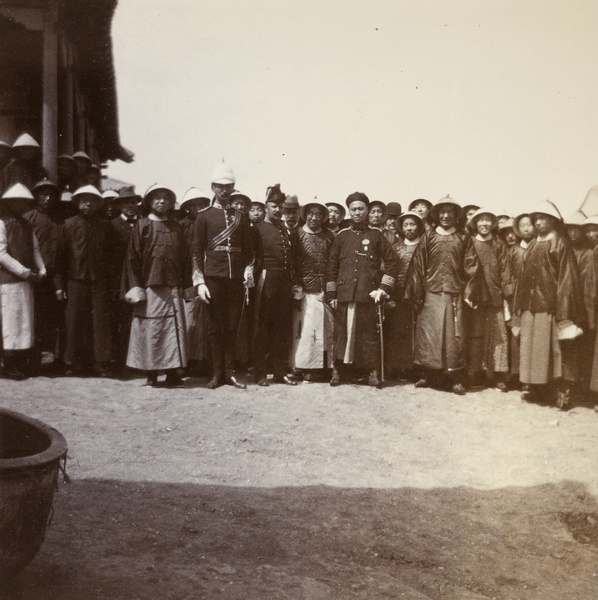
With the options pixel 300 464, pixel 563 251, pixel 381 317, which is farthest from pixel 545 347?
pixel 300 464

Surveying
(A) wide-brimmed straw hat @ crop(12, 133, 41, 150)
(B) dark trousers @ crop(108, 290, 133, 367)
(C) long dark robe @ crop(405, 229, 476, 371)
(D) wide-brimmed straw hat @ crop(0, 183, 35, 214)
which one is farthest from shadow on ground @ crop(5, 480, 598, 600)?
(A) wide-brimmed straw hat @ crop(12, 133, 41, 150)

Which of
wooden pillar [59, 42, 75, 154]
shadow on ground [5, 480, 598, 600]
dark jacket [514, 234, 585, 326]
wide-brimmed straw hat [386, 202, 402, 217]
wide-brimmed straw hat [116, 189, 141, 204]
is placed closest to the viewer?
shadow on ground [5, 480, 598, 600]

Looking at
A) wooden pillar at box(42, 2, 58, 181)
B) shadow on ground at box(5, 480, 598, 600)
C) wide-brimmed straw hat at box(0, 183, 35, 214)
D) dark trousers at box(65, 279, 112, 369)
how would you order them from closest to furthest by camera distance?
1. shadow on ground at box(5, 480, 598, 600)
2. wide-brimmed straw hat at box(0, 183, 35, 214)
3. dark trousers at box(65, 279, 112, 369)
4. wooden pillar at box(42, 2, 58, 181)

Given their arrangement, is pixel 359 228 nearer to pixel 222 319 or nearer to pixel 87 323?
pixel 222 319

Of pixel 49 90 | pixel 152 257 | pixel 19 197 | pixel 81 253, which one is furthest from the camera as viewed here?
pixel 49 90

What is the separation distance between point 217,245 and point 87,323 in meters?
1.66

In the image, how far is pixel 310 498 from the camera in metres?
3.88

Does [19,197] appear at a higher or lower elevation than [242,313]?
higher

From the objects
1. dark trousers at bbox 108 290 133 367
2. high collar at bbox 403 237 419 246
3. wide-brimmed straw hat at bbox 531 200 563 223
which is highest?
wide-brimmed straw hat at bbox 531 200 563 223

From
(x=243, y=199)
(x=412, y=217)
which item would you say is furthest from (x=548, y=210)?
(x=243, y=199)

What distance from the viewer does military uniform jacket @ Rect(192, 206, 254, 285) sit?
654cm

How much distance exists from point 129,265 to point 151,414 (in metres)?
1.65

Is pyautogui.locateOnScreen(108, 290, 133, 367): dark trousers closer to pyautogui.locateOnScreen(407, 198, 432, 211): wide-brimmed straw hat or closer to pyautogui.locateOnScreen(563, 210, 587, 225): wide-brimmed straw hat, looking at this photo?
pyautogui.locateOnScreen(407, 198, 432, 211): wide-brimmed straw hat

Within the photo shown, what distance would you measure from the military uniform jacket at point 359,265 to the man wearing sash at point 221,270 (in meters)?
1.10
